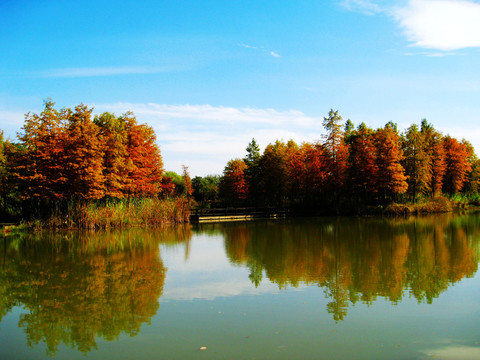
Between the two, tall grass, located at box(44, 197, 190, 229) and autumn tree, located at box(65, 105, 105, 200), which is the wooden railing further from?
autumn tree, located at box(65, 105, 105, 200)

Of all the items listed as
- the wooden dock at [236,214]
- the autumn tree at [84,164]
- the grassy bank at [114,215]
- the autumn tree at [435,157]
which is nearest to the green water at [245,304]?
the grassy bank at [114,215]

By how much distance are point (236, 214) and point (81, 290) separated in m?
30.2

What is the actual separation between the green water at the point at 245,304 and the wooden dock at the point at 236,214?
21.0m

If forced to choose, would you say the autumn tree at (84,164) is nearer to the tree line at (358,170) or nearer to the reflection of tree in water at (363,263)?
the reflection of tree in water at (363,263)

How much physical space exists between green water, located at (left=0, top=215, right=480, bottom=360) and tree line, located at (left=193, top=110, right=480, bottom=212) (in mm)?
25978

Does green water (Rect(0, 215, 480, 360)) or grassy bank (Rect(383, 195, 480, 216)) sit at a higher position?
grassy bank (Rect(383, 195, 480, 216))

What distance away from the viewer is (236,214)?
39562 mm

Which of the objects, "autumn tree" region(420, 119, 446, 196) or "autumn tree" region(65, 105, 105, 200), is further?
"autumn tree" region(420, 119, 446, 196)

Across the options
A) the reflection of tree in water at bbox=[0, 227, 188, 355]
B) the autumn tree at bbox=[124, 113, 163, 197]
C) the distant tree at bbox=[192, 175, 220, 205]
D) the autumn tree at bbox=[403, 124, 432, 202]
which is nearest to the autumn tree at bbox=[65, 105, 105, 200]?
the autumn tree at bbox=[124, 113, 163, 197]

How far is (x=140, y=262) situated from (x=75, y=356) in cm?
785

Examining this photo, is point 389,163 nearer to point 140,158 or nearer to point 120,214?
point 140,158

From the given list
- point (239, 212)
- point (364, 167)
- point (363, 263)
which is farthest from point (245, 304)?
point (364, 167)

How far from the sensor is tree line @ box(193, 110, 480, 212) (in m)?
40.8

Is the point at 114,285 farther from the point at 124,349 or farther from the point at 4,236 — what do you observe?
the point at 4,236
